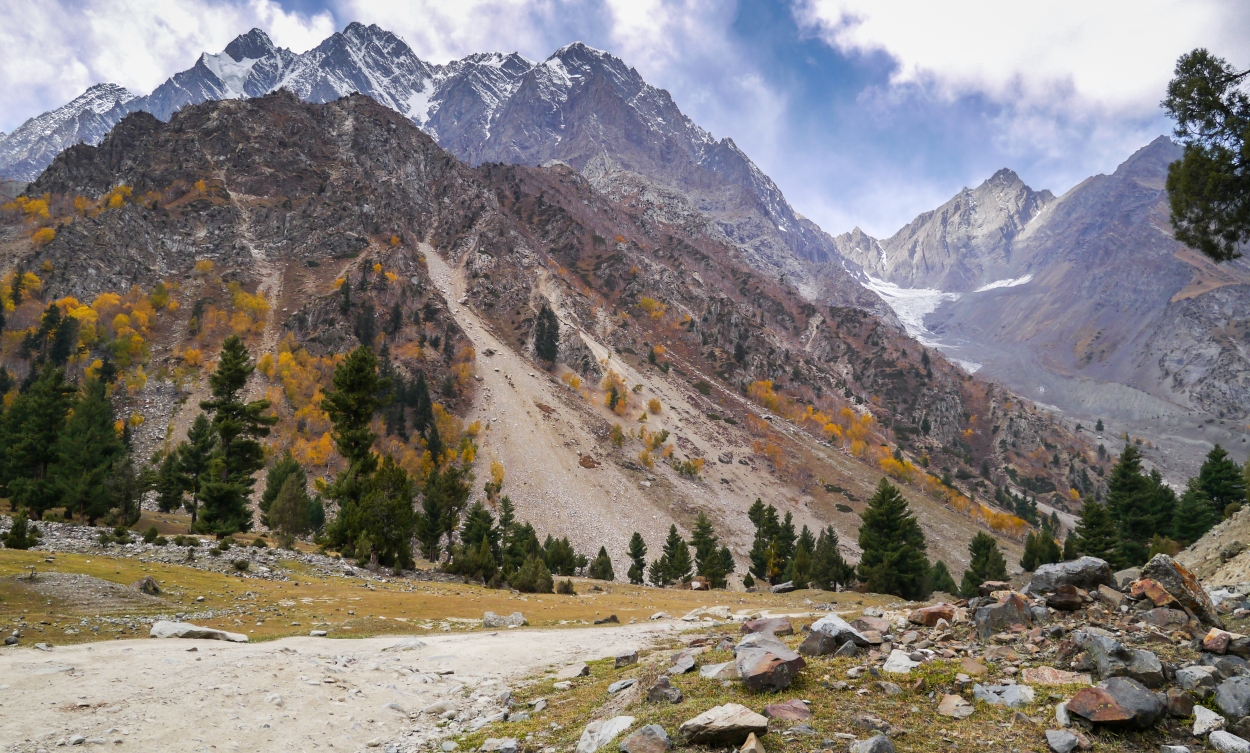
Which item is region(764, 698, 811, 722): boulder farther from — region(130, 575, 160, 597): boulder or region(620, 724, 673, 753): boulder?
region(130, 575, 160, 597): boulder

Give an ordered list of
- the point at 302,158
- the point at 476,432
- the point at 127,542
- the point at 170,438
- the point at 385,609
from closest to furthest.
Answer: the point at 385,609 < the point at 127,542 < the point at 170,438 < the point at 476,432 < the point at 302,158

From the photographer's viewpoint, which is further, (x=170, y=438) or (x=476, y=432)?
(x=476, y=432)

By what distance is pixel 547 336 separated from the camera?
431 feet

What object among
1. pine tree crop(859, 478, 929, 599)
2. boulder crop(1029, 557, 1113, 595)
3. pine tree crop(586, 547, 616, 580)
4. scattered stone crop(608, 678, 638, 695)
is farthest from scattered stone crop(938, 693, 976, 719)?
pine tree crop(586, 547, 616, 580)

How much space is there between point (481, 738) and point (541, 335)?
12545 centimetres

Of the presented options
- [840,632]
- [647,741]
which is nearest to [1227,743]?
[840,632]

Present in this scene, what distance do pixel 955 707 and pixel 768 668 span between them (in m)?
2.48

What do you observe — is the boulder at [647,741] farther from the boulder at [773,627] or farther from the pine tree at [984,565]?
the pine tree at [984,565]

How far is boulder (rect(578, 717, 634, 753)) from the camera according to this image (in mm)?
7113

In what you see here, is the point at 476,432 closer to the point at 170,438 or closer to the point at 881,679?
the point at 170,438

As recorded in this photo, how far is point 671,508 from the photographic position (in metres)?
93.5

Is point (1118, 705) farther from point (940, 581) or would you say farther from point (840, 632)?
point (940, 581)

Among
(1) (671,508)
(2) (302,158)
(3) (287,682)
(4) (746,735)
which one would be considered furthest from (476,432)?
(2) (302,158)

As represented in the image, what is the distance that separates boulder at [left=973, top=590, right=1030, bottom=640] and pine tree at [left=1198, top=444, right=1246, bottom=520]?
62.1 metres
